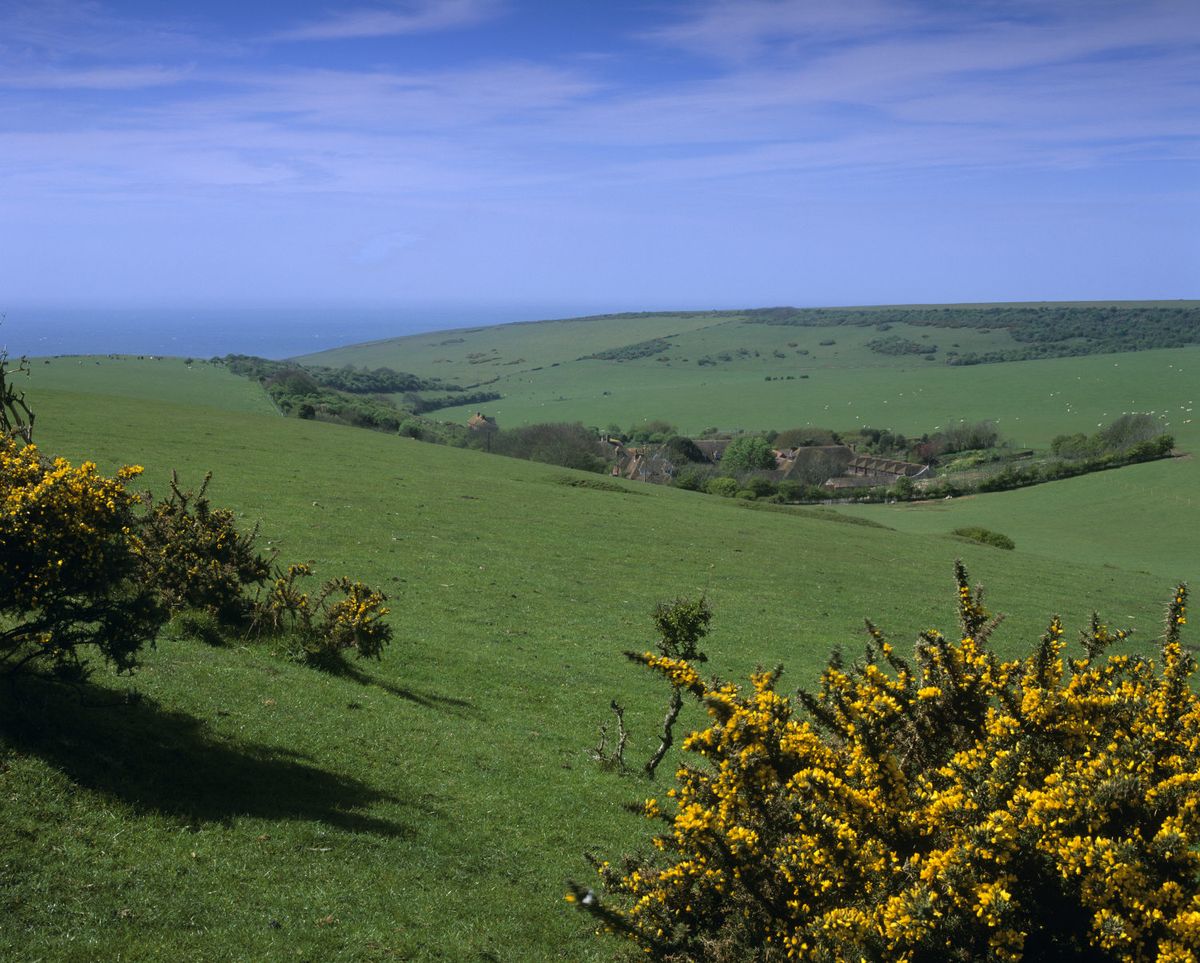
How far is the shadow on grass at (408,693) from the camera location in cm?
1786

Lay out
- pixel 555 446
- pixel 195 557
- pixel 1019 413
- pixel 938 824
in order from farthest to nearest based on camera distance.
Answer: pixel 1019 413 → pixel 555 446 → pixel 195 557 → pixel 938 824

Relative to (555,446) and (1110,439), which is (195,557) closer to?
(555,446)

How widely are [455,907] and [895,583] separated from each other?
31.7 metres

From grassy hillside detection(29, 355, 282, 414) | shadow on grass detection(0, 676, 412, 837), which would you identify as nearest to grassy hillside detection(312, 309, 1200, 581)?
grassy hillside detection(29, 355, 282, 414)

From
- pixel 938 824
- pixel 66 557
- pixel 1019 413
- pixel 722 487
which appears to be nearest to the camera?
pixel 938 824

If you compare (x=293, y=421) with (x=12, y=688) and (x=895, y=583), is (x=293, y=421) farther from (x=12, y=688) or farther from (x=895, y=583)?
(x=12, y=688)

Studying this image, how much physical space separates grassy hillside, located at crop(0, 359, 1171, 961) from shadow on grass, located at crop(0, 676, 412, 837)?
0.12 ft

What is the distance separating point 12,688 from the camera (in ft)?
36.9

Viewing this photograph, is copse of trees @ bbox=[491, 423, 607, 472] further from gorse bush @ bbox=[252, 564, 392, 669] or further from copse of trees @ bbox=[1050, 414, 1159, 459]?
gorse bush @ bbox=[252, 564, 392, 669]

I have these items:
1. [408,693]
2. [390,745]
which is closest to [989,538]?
[408,693]

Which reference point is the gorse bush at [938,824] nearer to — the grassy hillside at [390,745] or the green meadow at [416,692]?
the green meadow at [416,692]

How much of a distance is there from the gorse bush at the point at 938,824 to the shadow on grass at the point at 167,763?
3928 millimetres

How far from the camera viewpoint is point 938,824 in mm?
7699

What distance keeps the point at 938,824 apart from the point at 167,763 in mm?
8894
